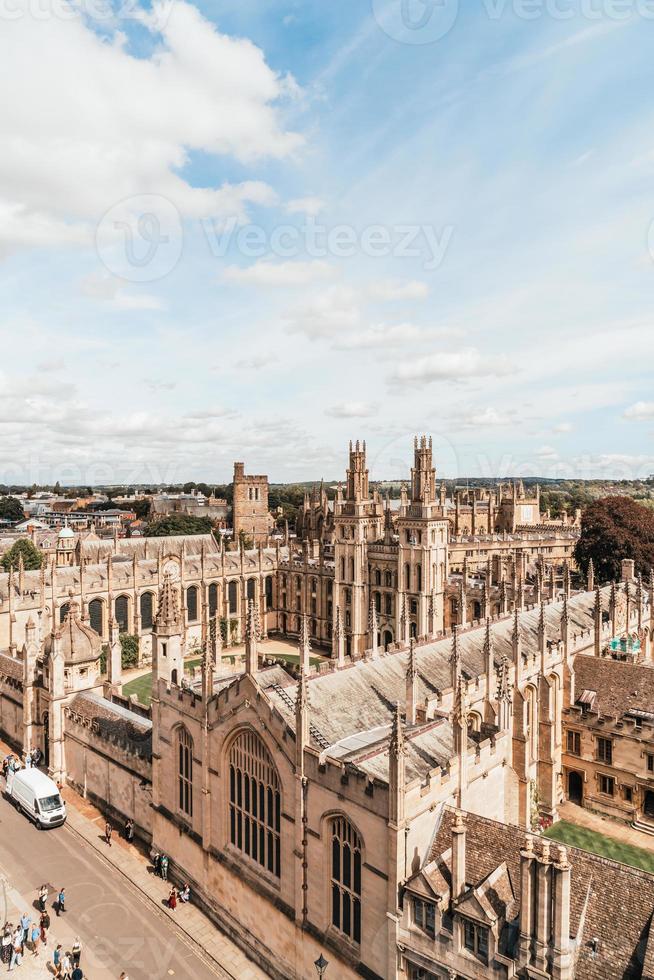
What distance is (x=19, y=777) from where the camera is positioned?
3316 centimetres

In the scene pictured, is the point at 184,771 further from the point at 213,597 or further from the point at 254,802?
the point at 213,597

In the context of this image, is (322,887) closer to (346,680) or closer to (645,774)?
(346,680)

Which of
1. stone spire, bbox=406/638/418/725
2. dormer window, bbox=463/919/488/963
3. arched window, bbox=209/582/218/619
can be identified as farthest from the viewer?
arched window, bbox=209/582/218/619

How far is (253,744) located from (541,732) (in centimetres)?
1911

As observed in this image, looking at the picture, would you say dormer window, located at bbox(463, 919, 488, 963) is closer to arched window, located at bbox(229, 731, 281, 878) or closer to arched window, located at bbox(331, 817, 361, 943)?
arched window, located at bbox(331, 817, 361, 943)

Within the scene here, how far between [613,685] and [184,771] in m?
24.2

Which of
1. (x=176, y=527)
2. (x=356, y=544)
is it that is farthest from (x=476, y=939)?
(x=176, y=527)

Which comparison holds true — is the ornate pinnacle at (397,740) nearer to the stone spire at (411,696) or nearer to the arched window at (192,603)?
the stone spire at (411,696)

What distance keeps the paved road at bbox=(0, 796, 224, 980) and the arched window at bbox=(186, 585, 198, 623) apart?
38.8m

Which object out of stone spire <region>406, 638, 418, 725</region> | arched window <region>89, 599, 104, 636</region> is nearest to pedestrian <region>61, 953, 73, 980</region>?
stone spire <region>406, 638, 418, 725</region>

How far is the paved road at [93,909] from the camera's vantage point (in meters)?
22.6

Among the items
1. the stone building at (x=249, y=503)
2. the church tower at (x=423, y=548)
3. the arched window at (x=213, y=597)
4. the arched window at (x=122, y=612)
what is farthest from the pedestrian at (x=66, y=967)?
the stone building at (x=249, y=503)

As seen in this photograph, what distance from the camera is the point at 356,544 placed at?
63.8 meters

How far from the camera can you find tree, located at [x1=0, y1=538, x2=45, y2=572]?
7854 centimetres
